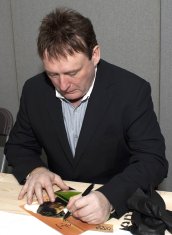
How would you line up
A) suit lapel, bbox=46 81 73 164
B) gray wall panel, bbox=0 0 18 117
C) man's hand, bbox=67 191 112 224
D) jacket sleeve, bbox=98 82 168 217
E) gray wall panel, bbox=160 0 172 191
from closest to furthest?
man's hand, bbox=67 191 112 224 → jacket sleeve, bbox=98 82 168 217 → suit lapel, bbox=46 81 73 164 → gray wall panel, bbox=160 0 172 191 → gray wall panel, bbox=0 0 18 117

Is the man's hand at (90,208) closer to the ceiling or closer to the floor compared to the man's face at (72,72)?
closer to the floor

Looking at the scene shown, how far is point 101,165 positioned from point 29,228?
71cm

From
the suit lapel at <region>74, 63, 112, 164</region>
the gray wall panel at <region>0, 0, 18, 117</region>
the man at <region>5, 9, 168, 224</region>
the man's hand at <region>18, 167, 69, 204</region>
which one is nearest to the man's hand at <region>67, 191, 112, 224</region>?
the man at <region>5, 9, 168, 224</region>

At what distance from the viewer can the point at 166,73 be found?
2666 millimetres

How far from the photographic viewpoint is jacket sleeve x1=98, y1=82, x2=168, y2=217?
145cm

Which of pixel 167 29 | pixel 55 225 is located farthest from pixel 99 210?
pixel 167 29

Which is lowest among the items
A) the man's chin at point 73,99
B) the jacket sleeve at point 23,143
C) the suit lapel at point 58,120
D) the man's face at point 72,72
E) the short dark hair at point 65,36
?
the jacket sleeve at point 23,143

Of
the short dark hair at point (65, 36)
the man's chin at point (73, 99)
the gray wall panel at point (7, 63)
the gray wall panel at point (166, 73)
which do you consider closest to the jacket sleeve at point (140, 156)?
the man's chin at point (73, 99)

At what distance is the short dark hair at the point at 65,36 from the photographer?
1.54 m

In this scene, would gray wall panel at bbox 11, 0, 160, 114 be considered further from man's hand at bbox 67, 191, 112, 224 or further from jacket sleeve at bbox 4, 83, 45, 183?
man's hand at bbox 67, 191, 112, 224

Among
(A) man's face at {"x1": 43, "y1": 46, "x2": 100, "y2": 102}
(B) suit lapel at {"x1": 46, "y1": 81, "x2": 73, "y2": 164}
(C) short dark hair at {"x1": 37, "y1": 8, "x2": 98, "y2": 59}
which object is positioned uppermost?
(C) short dark hair at {"x1": 37, "y1": 8, "x2": 98, "y2": 59}

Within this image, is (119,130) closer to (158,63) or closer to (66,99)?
(66,99)

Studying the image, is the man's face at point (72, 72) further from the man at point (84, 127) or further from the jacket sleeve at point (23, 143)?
the jacket sleeve at point (23, 143)

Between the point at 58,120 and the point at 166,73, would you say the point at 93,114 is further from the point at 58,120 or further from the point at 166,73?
the point at 166,73
